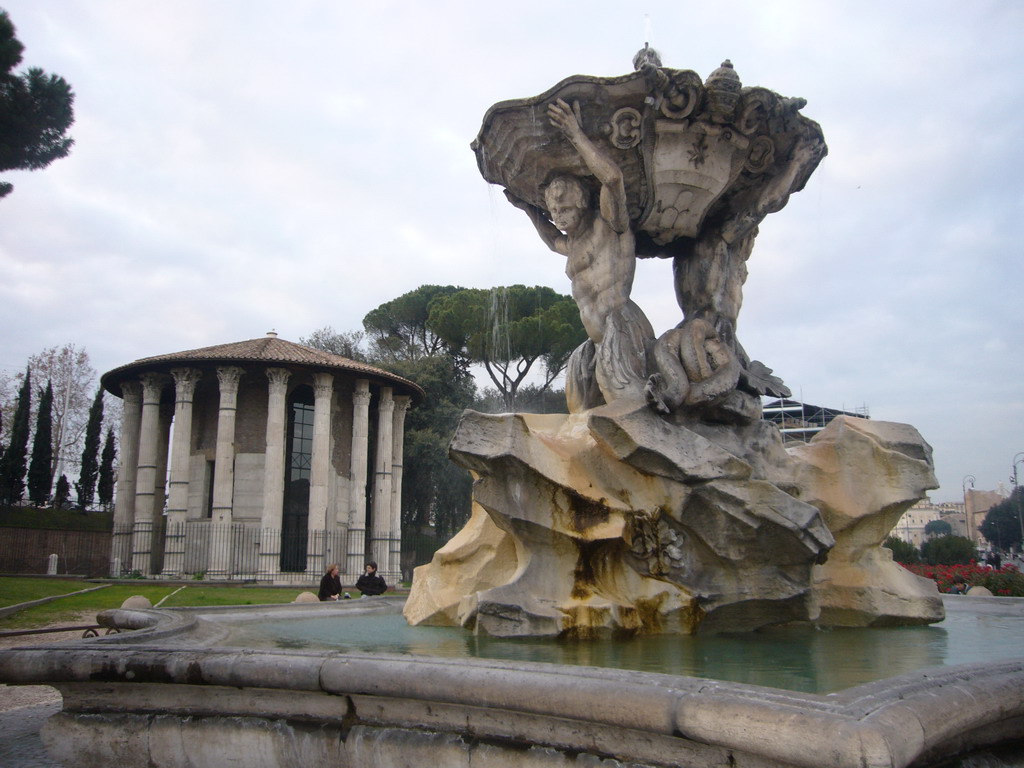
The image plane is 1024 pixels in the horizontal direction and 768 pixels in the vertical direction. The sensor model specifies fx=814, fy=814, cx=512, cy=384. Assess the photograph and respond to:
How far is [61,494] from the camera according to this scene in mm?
35969

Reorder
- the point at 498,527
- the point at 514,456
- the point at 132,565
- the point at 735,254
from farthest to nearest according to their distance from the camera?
the point at 132,565, the point at 735,254, the point at 498,527, the point at 514,456

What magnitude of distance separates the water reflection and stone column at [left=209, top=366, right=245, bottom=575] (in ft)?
69.3

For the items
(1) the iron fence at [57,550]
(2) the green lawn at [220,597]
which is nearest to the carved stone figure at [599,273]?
(2) the green lawn at [220,597]

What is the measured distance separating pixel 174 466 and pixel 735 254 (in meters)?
23.6

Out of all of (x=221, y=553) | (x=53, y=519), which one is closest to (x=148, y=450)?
(x=221, y=553)

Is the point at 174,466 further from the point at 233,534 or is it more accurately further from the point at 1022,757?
the point at 1022,757

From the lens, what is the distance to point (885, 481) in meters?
5.27

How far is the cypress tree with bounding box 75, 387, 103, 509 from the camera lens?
117ft

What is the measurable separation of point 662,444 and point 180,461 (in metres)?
24.3

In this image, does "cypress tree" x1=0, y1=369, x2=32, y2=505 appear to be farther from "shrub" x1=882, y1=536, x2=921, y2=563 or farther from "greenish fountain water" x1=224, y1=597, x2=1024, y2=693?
"greenish fountain water" x1=224, y1=597, x2=1024, y2=693

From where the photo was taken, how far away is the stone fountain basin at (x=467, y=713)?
1.99 m

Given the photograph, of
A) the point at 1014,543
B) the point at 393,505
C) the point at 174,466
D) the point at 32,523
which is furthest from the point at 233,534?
the point at 1014,543

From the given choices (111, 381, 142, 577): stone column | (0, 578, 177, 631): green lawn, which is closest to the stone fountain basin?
(0, 578, 177, 631): green lawn

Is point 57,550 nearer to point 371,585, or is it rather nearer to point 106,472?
point 106,472
